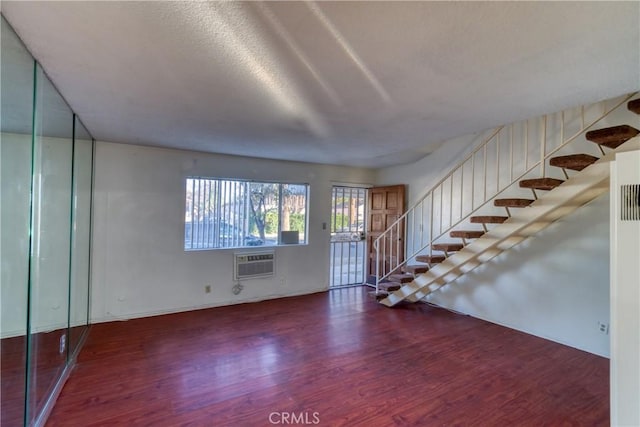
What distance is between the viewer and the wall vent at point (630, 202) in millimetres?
1527

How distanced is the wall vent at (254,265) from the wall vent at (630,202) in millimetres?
4312

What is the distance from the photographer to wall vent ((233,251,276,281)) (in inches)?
191

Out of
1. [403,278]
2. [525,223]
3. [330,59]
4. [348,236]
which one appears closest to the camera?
[330,59]

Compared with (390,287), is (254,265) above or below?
above

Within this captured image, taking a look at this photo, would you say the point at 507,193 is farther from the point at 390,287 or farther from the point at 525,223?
the point at 390,287

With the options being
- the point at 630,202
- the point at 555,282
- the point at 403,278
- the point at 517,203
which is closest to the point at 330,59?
the point at 630,202

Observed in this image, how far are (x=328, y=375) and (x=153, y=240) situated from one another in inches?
118

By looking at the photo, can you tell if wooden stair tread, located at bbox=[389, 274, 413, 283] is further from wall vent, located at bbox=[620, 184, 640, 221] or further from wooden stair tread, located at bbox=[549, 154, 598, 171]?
wall vent, located at bbox=[620, 184, 640, 221]

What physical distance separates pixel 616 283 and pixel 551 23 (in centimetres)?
133

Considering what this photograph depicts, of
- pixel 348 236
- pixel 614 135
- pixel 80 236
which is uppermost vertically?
pixel 614 135

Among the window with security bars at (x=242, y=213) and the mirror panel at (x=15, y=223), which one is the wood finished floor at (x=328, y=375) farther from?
the window with security bars at (x=242, y=213)

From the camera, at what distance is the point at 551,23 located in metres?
1.48

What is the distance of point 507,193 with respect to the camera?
→ 13.0ft

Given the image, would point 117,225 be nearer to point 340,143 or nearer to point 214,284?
point 214,284
